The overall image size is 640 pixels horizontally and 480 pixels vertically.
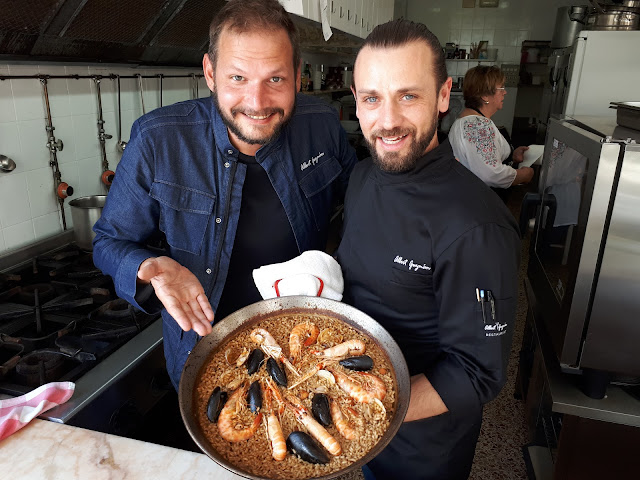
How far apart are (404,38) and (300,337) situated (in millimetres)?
744

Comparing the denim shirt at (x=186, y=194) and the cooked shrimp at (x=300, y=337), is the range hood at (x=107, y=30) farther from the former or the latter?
the cooked shrimp at (x=300, y=337)

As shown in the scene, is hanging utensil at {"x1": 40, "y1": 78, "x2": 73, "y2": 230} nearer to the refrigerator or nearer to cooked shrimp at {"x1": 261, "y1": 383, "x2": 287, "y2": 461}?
cooked shrimp at {"x1": 261, "y1": 383, "x2": 287, "y2": 461}

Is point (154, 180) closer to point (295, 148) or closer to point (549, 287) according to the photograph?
point (295, 148)

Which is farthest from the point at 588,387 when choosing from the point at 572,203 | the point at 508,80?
the point at 508,80

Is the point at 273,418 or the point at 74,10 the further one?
the point at 74,10

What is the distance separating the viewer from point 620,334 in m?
1.45

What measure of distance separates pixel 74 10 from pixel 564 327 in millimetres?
2131

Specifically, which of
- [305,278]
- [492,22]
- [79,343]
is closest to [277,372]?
[305,278]

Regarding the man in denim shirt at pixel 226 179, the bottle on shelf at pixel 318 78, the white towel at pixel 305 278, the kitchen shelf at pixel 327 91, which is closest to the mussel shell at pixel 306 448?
the white towel at pixel 305 278

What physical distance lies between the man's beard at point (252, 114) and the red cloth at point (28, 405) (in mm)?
859

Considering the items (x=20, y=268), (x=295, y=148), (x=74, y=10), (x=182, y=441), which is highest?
(x=74, y=10)

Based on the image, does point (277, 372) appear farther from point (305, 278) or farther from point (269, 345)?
point (305, 278)

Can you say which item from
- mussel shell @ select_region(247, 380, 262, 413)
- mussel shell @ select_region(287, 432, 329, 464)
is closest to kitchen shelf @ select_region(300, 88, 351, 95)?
mussel shell @ select_region(247, 380, 262, 413)

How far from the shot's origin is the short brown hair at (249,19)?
53.1 inches
